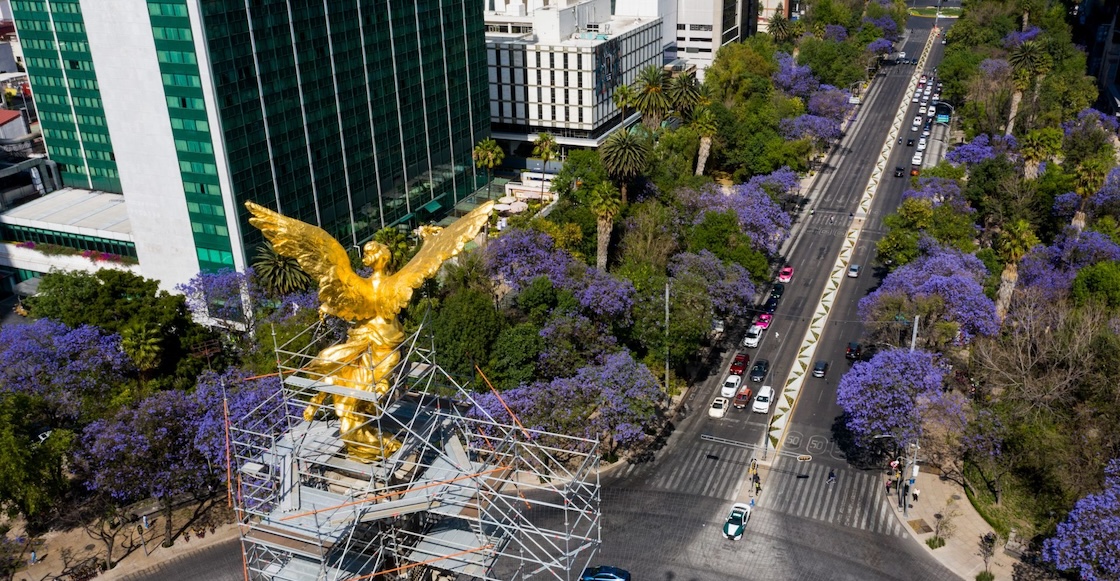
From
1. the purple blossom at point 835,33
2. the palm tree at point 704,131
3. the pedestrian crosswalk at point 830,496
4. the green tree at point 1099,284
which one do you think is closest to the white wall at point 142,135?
the pedestrian crosswalk at point 830,496

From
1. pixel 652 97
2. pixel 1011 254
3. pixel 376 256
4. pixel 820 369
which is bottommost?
pixel 820 369

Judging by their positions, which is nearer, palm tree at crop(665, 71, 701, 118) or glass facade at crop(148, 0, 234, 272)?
glass facade at crop(148, 0, 234, 272)

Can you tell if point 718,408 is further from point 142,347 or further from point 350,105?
point 350,105

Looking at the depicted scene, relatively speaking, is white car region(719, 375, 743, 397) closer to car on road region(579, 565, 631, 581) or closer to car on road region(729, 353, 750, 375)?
car on road region(729, 353, 750, 375)

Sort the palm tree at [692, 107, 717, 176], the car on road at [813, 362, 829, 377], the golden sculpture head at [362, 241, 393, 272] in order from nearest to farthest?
the golden sculpture head at [362, 241, 393, 272], the car on road at [813, 362, 829, 377], the palm tree at [692, 107, 717, 176]

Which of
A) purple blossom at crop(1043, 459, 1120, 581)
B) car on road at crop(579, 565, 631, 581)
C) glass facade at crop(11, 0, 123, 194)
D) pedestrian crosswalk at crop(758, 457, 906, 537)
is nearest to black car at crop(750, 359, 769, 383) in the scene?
pedestrian crosswalk at crop(758, 457, 906, 537)

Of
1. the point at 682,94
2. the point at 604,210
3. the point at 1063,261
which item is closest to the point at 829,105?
the point at 682,94

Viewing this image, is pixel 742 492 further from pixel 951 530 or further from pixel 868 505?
pixel 951 530
